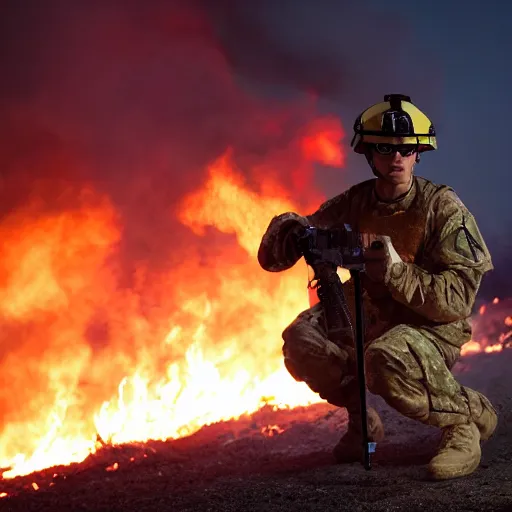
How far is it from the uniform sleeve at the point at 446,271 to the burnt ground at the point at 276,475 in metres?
1.05

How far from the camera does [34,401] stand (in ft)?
22.9

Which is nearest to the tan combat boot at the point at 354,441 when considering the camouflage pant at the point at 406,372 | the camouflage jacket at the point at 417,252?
the camouflage pant at the point at 406,372

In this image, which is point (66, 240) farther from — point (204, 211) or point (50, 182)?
point (204, 211)

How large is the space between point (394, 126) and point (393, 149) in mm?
145

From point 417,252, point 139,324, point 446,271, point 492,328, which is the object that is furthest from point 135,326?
point 492,328

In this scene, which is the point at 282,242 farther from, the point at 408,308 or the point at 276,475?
the point at 276,475

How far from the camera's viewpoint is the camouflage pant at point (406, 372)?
15.2ft

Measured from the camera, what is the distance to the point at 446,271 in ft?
15.3

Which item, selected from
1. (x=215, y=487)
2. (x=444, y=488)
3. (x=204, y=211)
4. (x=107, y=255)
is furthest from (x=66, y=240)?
(x=444, y=488)

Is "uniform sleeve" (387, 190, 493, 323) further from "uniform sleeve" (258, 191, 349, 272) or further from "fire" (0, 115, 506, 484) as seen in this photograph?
"fire" (0, 115, 506, 484)

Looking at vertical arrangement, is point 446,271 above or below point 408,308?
above

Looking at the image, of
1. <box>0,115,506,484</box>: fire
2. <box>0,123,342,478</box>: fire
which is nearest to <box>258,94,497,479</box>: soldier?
<box>0,115,506,484</box>: fire

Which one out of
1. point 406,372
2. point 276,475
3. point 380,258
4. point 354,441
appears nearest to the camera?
point 380,258

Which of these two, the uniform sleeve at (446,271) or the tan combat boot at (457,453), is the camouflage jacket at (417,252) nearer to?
the uniform sleeve at (446,271)
